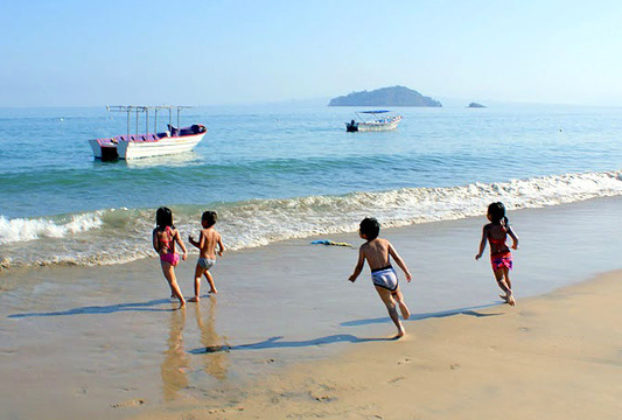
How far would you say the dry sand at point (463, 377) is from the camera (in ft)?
15.2

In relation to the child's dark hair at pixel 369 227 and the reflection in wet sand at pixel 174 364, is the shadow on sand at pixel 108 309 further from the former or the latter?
the child's dark hair at pixel 369 227

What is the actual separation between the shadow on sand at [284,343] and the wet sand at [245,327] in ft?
0.07

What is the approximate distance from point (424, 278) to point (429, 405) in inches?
168

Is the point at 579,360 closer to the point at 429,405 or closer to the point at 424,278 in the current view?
the point at 429,405

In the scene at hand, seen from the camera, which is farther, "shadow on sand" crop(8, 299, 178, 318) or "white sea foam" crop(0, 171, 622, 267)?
"white sea foam" crop(0, 171, 622, 267)

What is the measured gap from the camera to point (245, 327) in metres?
6.78

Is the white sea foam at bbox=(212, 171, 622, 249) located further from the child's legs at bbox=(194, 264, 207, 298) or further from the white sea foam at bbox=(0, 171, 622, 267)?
the child's legs at bbox=(194, 264, 207, 298)

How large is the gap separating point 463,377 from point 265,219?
965 centimetres

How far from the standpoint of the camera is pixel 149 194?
68.2 feet

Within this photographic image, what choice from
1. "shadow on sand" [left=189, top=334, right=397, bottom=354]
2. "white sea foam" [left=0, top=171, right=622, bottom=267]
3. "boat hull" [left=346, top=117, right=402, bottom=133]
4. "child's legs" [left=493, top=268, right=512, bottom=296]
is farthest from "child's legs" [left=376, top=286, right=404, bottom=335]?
"boat hull" [left=346, top=117, right=402, bottom=133]

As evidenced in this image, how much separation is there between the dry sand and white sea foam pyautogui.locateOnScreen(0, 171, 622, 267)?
589cm

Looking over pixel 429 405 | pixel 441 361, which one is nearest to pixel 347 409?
pixel 429 405

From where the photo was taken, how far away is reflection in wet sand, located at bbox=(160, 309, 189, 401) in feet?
16.8

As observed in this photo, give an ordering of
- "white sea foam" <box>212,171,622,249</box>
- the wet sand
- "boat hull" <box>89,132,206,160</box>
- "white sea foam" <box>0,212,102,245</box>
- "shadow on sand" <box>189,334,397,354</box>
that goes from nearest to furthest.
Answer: the wet sand
"shadow on sand" <box>189,334,397,354</box>
"white sea foam" <box>0,212,102,245</box>
"white sea foam" <box>212,171,622,249</box>
"boat hull" <box>89,132,206,160</box>
